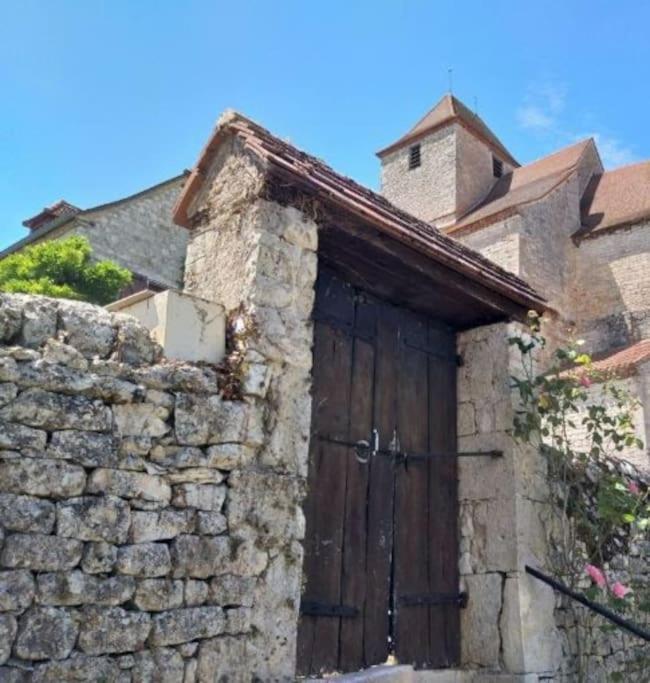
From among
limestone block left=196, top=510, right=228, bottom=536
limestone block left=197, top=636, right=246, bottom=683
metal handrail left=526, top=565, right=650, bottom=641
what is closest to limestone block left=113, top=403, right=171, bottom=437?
limestone block left=196, top=510, right=228, bottom=536

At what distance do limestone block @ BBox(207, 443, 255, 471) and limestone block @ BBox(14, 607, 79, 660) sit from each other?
0.84 m

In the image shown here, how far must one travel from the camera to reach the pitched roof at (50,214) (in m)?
16.1

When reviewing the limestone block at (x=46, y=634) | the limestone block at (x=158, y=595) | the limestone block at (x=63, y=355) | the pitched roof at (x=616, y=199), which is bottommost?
the limestone block at (x=46, y=634)

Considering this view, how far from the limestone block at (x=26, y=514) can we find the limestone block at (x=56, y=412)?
273 millimetres

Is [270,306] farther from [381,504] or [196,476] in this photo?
[381,504]

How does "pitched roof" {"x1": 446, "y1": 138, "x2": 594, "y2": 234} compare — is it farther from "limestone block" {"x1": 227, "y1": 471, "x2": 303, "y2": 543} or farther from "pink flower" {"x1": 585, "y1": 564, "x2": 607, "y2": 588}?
"limestone block" {"x1": 227, "y1": 471, "x2": 303, "y2": 543}

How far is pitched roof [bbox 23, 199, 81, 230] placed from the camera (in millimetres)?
16100

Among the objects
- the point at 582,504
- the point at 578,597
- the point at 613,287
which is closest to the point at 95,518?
the point at 578,597

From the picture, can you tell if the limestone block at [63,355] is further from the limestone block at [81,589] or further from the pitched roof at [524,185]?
the pitched roof at [524,185]

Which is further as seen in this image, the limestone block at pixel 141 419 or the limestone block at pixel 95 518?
the limestone block at pixel 141 419

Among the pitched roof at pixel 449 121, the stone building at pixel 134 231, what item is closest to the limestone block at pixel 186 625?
the stone building at pixel 134 231

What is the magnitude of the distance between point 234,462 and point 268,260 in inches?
40.1

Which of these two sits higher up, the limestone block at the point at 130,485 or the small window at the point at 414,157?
the small window at the point at 414,157

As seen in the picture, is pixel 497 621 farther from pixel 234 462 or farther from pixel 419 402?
pixel 234 462
